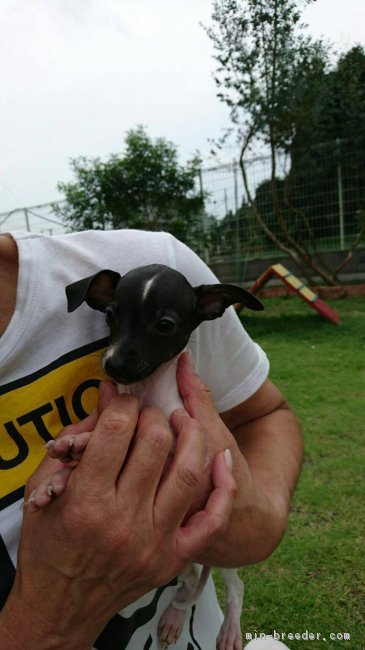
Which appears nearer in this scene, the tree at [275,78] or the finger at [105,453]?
the finger at [105,453]

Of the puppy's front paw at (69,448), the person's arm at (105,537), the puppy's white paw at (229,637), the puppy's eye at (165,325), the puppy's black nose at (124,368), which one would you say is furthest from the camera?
the puppy's white paw at (229,637)

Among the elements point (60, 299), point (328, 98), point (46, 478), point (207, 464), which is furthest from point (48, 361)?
point (328, 98)

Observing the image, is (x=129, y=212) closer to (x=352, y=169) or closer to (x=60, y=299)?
(x=352, y=169)

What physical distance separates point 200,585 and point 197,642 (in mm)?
141

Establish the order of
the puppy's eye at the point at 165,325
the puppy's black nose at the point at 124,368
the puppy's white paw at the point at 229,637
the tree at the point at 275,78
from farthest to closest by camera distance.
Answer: the tree at the point at 275,78 < the puppy's white paw at the point at 229,637 < the puppy's eye at the point at 165,325 < the puppy's black nose at the point at 124,368

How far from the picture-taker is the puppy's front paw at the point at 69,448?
1070 millimetres

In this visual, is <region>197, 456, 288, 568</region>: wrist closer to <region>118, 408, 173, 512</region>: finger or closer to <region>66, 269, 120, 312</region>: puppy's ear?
<region>118, 408, 173, 512</region>: finger

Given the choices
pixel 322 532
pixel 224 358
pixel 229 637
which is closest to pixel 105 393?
pixel 224 358

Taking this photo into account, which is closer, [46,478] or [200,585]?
[46,478]

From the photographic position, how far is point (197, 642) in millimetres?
1460

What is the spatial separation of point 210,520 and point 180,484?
0.10m

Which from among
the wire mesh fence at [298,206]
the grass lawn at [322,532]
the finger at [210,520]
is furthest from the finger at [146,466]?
the wire mesh fence at [298,206]

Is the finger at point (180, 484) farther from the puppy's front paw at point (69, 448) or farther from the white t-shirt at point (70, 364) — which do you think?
the white t-shirt at point (70, 364)

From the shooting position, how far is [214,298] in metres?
1.57
